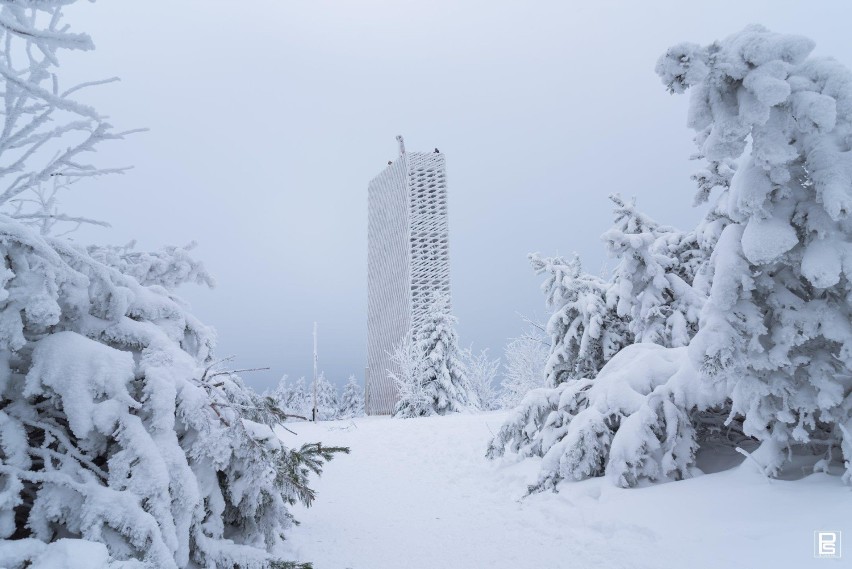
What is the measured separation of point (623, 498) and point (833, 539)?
2021 mm

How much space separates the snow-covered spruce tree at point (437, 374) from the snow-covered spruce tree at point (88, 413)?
2621cm

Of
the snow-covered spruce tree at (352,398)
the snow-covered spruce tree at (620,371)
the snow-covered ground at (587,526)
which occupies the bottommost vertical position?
the snow-covered spruce tree at (352,398)

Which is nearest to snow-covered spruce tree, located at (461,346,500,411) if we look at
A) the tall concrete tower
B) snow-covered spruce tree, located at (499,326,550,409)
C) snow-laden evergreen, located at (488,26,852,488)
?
snow-covered spruce tree, located at (499,326,550,409)

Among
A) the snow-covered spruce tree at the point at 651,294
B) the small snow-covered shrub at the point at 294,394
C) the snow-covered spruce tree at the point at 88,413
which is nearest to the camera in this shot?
the snow-covered spruce tree at the point at 88,413

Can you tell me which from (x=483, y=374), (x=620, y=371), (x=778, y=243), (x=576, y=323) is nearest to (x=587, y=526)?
(x=620, y=371)

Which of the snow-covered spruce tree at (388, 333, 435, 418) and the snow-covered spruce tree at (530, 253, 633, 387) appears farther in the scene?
the snow-covered spruce tree at (388, 333, 435, 418)

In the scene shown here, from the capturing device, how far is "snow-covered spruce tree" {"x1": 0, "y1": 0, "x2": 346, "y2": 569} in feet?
6.05

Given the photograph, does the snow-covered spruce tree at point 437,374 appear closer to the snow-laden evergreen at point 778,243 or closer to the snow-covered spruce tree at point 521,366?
the snow-covered spruce tree at point 521,366

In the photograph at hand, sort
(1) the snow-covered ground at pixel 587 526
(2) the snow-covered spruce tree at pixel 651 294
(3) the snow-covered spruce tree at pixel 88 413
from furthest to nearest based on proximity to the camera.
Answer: (2) the snow-covered spruce tree at pixel 651 294
(1) the snow-covered ground at pixel 587 526
(3) the snow-covered spruce tree at pixel 88 413

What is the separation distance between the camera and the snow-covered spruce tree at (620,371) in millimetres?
5508

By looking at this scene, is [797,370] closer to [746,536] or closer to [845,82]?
[746,536]

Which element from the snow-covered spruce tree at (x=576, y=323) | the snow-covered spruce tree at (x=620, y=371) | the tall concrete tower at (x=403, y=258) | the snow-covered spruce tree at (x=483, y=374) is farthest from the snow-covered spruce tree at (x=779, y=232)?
the tall concrete tower at (x=403, y=258)

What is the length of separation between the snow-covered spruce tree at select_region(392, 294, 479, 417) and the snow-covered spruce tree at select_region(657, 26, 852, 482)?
2447cm

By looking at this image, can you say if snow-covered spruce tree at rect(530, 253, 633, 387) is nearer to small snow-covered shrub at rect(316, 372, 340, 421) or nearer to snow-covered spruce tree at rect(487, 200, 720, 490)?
snow-covered spruce tree at rect(487, 200, 720, 490)
